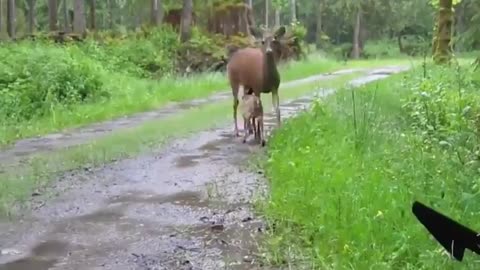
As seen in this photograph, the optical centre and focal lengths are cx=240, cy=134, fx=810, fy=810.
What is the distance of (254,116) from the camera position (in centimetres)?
1223

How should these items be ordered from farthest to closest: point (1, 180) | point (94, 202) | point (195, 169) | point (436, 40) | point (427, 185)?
point (436, 40)
point (195, 169)
point (1, 180)
point (94, 202)
point (427, 185)

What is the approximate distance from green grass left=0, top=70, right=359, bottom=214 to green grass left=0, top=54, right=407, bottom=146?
135 cm

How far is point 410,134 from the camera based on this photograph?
984 centimetres

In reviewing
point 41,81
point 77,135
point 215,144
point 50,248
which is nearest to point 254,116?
point 215,144

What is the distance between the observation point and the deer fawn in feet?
40.1

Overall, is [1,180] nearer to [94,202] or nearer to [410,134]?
[94,202]

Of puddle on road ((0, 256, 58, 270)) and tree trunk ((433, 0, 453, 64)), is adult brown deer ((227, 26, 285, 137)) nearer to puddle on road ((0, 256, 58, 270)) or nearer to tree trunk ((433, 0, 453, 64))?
puddle on road ((0, 256, 58, 270))

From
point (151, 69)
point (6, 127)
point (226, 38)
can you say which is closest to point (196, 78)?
point (151, 69)

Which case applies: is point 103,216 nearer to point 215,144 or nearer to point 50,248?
point 50,248

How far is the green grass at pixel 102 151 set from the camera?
9.23 meters

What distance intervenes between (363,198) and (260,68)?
21.2 ft

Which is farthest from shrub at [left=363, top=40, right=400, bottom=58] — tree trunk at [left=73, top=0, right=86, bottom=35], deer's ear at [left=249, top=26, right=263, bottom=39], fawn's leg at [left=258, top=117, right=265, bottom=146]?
fawn's leg at [left=258, top=117, right=265, bottom=146]

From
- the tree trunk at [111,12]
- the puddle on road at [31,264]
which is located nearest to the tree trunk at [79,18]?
the puddle on road at [31,264]

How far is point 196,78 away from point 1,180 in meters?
15.5
